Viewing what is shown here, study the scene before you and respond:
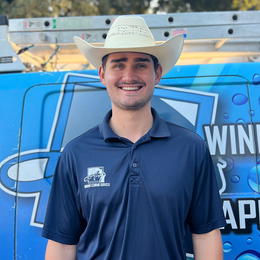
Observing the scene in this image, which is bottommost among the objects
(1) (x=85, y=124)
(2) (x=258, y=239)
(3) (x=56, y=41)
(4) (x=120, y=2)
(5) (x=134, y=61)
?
(2) (x=258, y=239)

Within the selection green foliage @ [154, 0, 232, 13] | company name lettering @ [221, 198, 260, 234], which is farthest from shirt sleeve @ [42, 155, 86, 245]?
green foliage @ [154, 0, 232, 13]

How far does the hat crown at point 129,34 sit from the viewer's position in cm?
154

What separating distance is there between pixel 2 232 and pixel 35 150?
47 cm

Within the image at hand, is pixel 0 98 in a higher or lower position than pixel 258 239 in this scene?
higher

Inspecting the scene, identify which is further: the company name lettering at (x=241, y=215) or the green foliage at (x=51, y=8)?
the green foliage at (x=51, y=8)

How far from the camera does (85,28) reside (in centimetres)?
225

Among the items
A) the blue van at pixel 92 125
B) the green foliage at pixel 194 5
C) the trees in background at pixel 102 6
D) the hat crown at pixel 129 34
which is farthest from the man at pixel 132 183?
the green foliage at pixel 194 5

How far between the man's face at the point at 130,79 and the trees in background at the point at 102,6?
22.6ft

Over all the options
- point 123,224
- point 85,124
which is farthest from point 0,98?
point 123,224

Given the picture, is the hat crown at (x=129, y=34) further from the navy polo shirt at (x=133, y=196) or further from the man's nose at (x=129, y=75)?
the navy polo shirt at (x=133, y=196)

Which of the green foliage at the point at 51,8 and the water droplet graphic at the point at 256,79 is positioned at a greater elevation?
the green foliage at the point at 51,8

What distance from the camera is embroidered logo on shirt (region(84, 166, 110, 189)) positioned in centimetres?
141

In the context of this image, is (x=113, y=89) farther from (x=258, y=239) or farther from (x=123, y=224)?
(x=258, y=239)

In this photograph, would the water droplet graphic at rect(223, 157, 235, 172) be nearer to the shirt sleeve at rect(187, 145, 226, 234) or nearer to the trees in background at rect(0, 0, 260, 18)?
the shirt sleeve at rect(187, 145, 226, 234)
